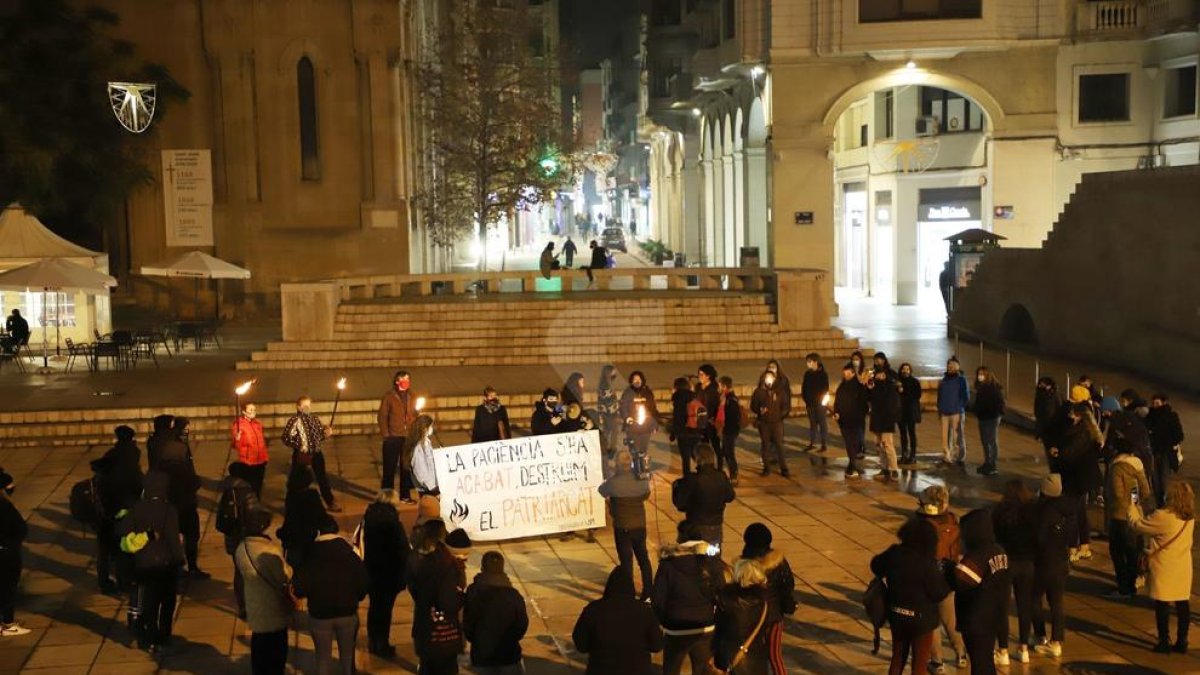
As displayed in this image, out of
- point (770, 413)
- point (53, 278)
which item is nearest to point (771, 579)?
point (770, 413)

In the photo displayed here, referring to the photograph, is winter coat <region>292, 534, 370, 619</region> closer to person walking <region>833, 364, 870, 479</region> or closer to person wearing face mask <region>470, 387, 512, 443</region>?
person wearing face mask <region>470, 387, 512, 443</region>

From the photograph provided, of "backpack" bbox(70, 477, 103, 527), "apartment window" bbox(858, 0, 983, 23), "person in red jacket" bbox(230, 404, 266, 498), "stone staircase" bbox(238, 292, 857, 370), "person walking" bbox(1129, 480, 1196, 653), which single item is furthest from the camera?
"apartment window" bbox(858, 0, 983, 23)

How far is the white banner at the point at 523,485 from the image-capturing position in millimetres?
13266

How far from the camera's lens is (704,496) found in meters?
11.0

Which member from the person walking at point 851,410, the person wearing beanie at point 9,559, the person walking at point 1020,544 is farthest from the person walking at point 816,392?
the person wearing beanie at point 9,559

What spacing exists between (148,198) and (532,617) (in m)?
29.3

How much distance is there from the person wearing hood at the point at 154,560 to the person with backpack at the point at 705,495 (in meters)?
3.98

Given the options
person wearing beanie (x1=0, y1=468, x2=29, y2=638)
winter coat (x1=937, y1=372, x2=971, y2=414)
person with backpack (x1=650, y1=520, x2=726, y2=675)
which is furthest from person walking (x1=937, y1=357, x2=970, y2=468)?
person wearing beanie (x1=0, y1=468, x2=29, y2=638)

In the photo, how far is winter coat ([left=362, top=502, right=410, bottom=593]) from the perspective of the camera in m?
10.2

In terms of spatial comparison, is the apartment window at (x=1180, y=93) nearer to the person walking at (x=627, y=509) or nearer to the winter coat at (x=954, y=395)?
the winter coat at (x=954, y=395)

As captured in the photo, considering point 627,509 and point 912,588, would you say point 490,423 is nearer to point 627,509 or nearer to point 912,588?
point 627,509

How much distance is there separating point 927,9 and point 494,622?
31.6 meters

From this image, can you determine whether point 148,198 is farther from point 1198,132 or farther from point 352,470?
point 1198,132

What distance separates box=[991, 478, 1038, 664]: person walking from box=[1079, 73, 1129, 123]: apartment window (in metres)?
31.2
